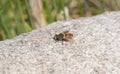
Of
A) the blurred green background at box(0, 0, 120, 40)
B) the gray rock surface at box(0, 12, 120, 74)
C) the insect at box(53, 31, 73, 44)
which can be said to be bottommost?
the gray rock surface at box(0, 12, 120, 74)

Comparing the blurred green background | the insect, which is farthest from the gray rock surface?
the blurred green background

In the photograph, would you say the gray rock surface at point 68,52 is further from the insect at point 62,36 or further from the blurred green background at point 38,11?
the blurred green background at point 38,11

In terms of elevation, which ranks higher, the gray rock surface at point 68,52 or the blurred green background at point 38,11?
the blurred green background at point 38,11

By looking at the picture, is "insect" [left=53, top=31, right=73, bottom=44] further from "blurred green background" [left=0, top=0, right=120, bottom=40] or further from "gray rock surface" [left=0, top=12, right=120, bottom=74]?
"blurred green background" [left=0, top=0, right=120, bottom=40]

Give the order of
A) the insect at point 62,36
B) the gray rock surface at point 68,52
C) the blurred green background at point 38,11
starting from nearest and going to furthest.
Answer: the gray rock surface at point 68,52 → the insect at point 62,36 → the blurred green background at point 38,11

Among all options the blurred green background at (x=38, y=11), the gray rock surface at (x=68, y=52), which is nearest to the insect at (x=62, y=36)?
the gray rock surface at (x=68, y=52)
